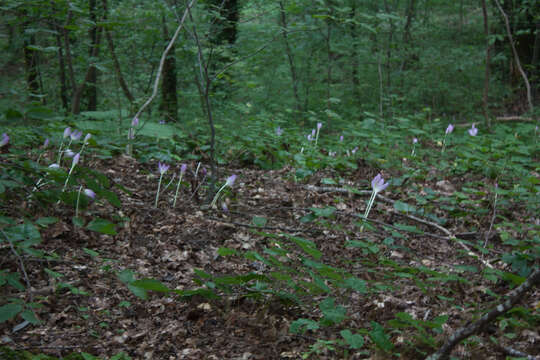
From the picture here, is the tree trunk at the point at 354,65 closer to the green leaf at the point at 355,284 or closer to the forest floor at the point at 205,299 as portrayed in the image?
the forest floor at the point at 205,299

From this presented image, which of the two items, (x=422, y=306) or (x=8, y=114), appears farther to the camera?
(x=422, y=306)

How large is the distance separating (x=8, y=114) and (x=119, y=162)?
219 centimetres

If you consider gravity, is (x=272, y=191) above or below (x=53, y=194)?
below

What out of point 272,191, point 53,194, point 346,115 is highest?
point 53,194

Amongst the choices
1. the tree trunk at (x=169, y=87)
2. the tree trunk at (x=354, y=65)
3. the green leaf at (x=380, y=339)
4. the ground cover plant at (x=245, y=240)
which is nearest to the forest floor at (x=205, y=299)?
the ground cover plant at (x=245, y=240)

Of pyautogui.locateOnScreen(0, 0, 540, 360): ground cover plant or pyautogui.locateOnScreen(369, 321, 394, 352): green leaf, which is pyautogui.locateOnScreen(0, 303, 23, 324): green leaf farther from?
pyautogui.locateOnScreen(369, 321, 394, 352): green leaf

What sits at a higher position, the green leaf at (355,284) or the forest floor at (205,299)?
the green leaf at (355,284)

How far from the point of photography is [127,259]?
2340 mm

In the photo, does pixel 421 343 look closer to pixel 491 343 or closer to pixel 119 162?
pixel 491 343

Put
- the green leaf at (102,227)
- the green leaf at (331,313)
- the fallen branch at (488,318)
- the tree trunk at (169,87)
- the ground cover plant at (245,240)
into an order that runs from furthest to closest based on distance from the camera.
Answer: the tree trunk at (169,87), the green leaf at (102,227), the ground cover plant at (245,240), the green leaf at (331,313), the fallen branch at (488,318)

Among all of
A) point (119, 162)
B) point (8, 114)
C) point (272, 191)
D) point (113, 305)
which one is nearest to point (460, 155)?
point (272, 191)

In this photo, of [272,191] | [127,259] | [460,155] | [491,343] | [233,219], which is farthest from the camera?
[460,155]

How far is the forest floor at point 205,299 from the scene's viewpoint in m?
1.69

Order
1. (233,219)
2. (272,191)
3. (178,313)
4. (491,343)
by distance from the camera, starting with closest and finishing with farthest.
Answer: (491,343) < (178,313) < (233,219) < (272,191)
